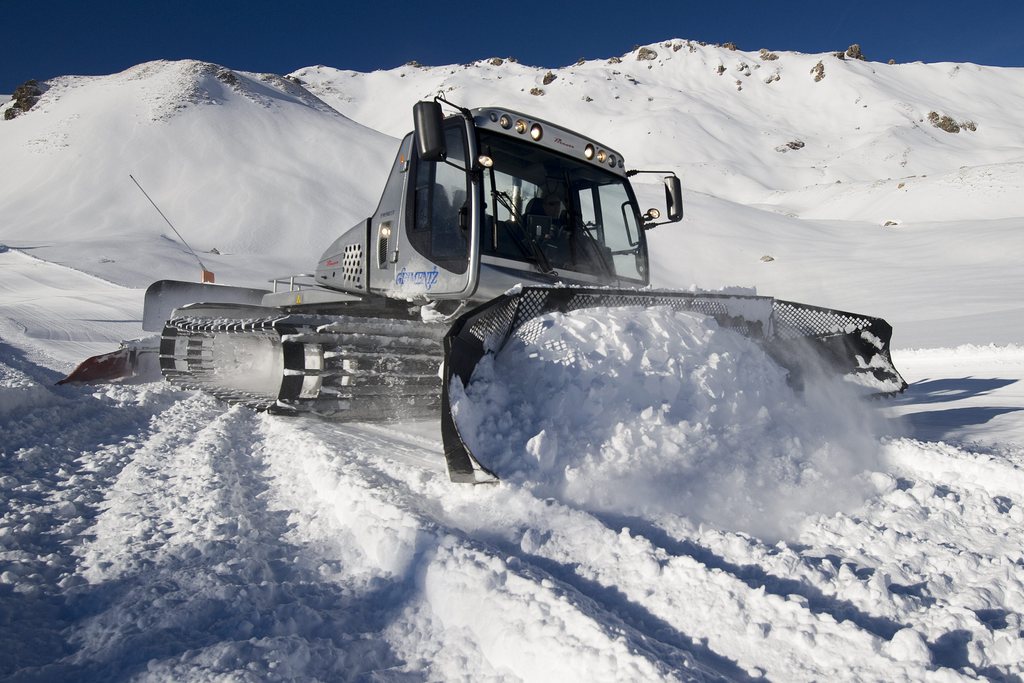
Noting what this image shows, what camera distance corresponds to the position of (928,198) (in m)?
31.5

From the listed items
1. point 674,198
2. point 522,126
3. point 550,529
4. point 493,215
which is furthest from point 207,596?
point 674,198

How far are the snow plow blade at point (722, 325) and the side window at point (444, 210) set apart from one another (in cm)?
102

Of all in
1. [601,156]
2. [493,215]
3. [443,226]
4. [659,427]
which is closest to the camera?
[659,427]

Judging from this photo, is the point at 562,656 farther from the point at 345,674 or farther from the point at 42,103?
the point at 42,103

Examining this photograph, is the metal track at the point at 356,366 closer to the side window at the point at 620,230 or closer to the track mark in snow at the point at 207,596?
the track mark in snow at the point at 207,596

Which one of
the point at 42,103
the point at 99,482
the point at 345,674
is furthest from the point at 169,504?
the point at 42,103

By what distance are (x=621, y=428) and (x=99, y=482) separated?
237 centimetres

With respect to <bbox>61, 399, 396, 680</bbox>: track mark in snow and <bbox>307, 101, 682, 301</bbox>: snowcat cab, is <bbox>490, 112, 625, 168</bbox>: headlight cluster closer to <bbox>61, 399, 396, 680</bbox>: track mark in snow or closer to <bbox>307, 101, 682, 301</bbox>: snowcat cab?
<bbox>307, 101, 682, 301</bbox>: snowcat cab

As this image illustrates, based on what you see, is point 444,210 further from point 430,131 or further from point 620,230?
point 620,230

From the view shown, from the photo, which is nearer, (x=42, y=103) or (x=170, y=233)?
(x=170, y=233)

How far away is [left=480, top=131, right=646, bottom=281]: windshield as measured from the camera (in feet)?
14.8

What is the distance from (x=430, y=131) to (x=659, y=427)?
217cm

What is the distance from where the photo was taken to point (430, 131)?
3.87m

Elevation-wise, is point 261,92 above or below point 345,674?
above
